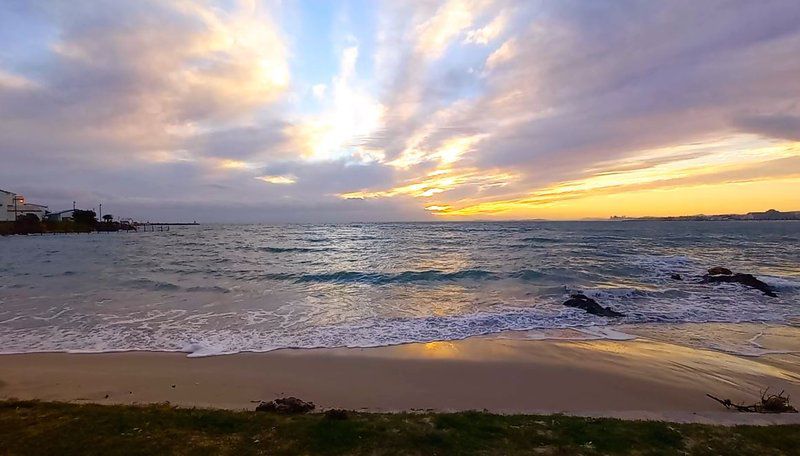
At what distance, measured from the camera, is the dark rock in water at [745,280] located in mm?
19500

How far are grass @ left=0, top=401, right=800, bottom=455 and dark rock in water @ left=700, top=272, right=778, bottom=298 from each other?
18.8 metres

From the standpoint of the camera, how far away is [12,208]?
9275cm

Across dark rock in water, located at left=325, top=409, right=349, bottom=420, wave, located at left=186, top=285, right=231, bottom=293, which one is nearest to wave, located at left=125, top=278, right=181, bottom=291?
wave, located at left=186, top=285, right=231, bottom=293

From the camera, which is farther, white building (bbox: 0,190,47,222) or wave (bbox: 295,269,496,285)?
white building (bbox: 0,190,47,222)

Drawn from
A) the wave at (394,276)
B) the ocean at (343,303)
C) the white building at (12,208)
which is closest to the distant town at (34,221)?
the white building at (12,208)

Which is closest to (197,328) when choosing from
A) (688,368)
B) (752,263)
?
(688,368)

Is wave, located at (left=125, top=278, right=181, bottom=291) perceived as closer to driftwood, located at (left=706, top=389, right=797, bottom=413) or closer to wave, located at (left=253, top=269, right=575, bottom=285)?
wave, located at (left=253, top=269, right=575, bottom=285)

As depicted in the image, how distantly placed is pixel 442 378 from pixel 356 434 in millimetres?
3469

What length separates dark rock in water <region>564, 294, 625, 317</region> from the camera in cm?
1475

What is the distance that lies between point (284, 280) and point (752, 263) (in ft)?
119

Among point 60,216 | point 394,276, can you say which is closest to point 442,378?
point 394,276

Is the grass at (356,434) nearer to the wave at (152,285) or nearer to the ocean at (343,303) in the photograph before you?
the ocean at (343,303)

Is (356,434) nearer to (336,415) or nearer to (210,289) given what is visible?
(336,415)

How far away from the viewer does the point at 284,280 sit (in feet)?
75.0
